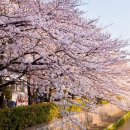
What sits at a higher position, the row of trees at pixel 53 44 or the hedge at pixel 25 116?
the row of trees at pixel 53 44

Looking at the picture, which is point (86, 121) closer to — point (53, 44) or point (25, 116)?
point (25, 116)

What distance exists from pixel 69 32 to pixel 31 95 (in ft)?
31.3

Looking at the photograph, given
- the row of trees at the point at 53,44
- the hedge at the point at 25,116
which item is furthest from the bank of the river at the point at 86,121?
the row of trees at the point at 53,44

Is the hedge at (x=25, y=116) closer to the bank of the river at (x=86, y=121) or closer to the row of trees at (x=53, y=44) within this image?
the bank of the river at (x=86, y=121)

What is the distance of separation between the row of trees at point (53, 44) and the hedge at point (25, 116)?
12.6ft

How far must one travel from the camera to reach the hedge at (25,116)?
1323 centimetres

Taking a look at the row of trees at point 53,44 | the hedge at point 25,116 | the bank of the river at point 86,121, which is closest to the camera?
the row of trees at point 53,44

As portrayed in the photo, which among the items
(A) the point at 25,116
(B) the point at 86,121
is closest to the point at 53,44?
(A) the point at 25,116

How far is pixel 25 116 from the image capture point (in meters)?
14.8

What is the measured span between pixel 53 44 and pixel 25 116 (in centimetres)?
753

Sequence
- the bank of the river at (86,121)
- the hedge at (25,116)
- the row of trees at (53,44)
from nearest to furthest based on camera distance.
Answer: the row of trees at (53,44), the bank of the river at (86,121), the hedge at (25,116)

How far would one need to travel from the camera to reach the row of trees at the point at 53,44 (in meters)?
7.16

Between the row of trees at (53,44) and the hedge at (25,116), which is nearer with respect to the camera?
the row of trees at (53,44)

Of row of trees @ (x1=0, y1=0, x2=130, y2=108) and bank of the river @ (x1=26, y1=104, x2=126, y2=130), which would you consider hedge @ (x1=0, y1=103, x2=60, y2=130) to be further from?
row of trees @ (x1=0, y1=0, x2=130, y2=108)
